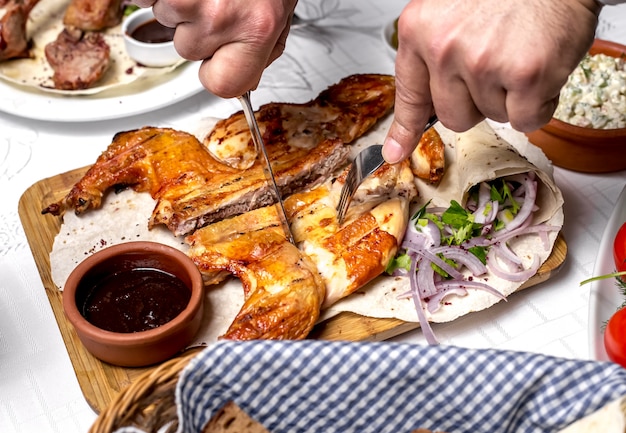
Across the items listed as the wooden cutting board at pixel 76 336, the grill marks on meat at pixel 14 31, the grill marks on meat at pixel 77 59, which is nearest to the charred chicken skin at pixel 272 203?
the wooden cutting board at pixel 76 336

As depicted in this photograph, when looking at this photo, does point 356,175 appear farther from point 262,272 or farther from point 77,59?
point 77,59

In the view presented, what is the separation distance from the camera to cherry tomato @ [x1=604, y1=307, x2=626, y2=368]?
2.46 meters

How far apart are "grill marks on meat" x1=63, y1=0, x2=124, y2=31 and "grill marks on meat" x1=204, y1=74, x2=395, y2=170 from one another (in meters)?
1.19

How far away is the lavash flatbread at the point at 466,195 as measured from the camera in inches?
111

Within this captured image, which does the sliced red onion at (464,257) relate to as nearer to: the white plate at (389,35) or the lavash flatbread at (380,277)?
the lavash flatbread at (380,277)

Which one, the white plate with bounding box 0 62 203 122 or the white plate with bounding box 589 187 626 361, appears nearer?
the white plate with bounding box 589 187 626 361

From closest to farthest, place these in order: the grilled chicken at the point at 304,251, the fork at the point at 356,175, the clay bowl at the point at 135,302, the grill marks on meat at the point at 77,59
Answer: the clay bowl at the point at 135,302, the grilled chicken at the point at 304,251, the fork at the point at 356,175, the grill marks on meat at the point at 77,59

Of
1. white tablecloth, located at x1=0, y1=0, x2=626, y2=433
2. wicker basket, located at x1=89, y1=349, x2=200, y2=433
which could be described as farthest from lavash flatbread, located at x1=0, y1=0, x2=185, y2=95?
wicker basket, located at x1=89, y1=349, x2=200, y2=433

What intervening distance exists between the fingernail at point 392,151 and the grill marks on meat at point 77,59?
1.82 metres

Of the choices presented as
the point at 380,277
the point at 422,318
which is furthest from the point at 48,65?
the point at 422,318

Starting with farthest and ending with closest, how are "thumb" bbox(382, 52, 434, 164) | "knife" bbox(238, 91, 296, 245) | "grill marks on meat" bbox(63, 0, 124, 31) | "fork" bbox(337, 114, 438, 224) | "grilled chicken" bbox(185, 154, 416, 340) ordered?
"grill marks on meat" bbox(63, 0, 124, 31)
"fork" bbox(337, 114, 438, 224)
"knife" bbox(238, 91, 296, 245)
"grilled chicken" bbox(185, 154, 416, 340)
"thumb" bbox(382, 52, 434, 164)

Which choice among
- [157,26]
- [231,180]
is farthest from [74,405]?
[157,26]

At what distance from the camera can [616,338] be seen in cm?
248

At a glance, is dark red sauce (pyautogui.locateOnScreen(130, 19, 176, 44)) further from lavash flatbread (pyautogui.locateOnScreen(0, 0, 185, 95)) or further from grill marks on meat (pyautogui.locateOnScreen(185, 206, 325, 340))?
grill marks on meat (pyautogui.locateOnScreen(185, 206, 325, 340))
